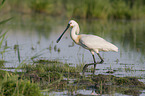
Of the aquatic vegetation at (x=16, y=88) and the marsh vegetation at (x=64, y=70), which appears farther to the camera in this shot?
the marsh vegetation at (x=64, y=70)

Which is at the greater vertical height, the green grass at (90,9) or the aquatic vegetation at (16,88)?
the green grass at (90,9)

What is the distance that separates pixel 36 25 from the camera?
21422 mm

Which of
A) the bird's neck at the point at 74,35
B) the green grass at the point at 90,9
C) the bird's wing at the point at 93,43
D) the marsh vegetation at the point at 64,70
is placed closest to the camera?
the marsh vegetation at the point at 64,70

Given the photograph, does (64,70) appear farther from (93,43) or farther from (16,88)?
(16,88)

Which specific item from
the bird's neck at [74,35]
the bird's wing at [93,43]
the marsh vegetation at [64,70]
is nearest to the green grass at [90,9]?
the marsh vegetation at [64,70]

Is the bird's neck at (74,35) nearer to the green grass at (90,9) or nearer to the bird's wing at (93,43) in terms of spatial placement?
the bird's wing at (93,43)

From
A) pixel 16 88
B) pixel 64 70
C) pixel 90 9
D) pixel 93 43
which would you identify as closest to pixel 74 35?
pixel 93 43

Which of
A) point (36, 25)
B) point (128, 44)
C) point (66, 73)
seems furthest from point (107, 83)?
point (36, 25)

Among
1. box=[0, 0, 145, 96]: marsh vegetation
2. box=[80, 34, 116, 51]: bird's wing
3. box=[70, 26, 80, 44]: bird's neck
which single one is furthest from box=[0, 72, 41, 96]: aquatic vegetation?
box=[70, 26, 80, 44]: bird's neck

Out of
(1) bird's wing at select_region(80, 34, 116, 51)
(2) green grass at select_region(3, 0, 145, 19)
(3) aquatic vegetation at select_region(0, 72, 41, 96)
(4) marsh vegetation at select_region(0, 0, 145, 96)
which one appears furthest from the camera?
(2) green grass at select_region(3, 0, 145, 19)

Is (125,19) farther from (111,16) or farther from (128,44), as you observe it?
(128,44)

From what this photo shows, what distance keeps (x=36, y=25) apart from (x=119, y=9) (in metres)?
7.91

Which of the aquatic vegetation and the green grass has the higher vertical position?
the green grass

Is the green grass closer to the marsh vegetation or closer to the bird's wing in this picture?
the marsh vegetation
